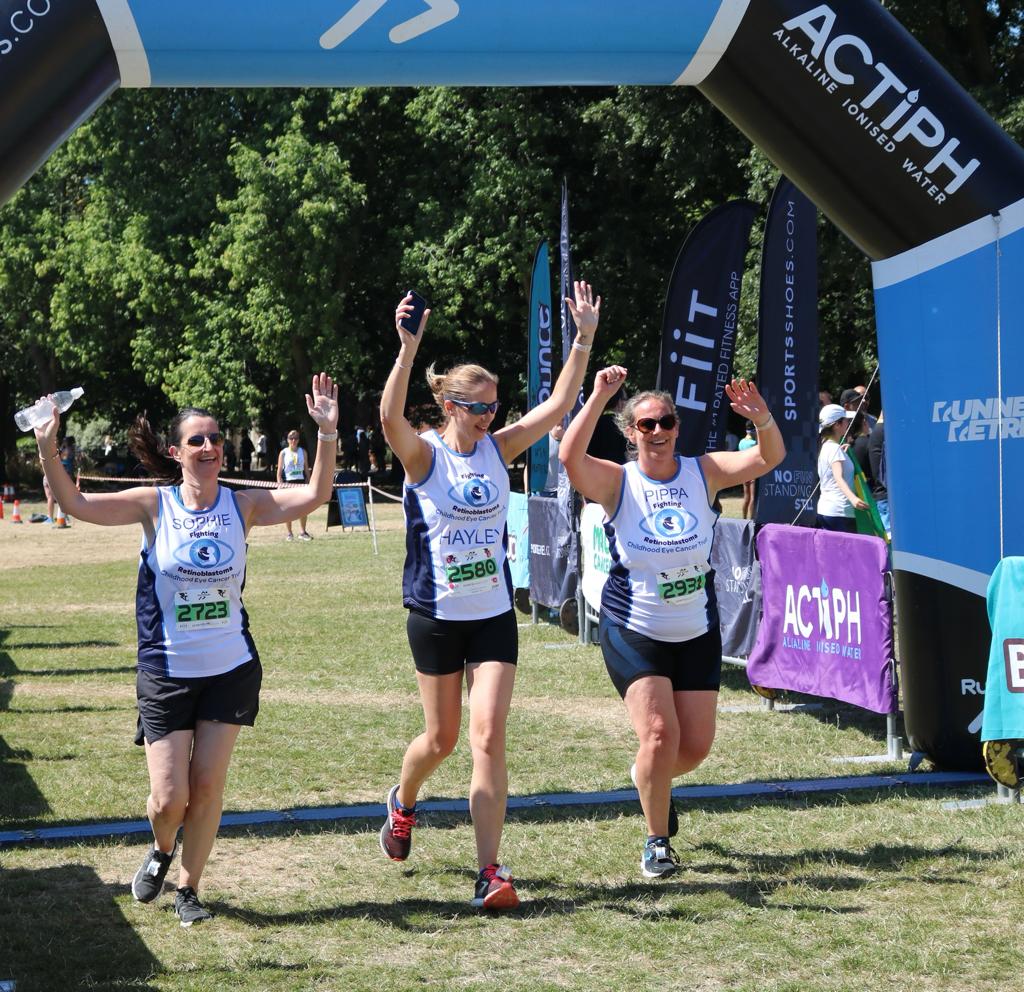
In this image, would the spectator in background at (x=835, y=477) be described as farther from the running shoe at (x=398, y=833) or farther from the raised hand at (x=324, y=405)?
the raised hand at (x=324, y=405)

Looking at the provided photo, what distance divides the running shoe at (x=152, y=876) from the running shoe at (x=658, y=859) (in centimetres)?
191

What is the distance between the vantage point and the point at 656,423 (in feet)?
19.3

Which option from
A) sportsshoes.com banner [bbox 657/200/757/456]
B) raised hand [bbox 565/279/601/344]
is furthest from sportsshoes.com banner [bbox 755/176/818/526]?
raised hand [bbox 565/279/601/344]

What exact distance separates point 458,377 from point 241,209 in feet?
111

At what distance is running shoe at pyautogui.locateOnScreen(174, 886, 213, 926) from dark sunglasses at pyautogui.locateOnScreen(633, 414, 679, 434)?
254cm

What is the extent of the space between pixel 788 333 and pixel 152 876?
7.78m

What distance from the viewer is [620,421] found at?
20.2 feet

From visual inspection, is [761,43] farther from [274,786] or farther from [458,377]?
[274,786]

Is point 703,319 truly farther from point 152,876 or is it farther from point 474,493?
point 152,876

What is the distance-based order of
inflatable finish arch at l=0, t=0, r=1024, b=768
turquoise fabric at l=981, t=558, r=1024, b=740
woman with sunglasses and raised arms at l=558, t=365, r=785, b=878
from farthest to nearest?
1. inflatable finish arch at l=0, t=0, r=1024, b=768
2. turquoise fabric at l=981, t=558, r=1024, b=740
3. woman with sunglasses and raised arms at l=558, t=365, r=785, b=878

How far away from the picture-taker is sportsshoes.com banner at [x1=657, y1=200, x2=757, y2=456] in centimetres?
1137

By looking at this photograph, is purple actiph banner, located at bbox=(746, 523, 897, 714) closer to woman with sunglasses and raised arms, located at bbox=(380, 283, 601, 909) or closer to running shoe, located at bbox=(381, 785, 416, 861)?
woman with sunglasses and raised arms, located at bbox=(380, 283, 601, 909)

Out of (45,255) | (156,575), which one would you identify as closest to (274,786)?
(156,575)

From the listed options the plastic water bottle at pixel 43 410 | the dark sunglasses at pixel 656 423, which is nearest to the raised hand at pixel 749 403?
the dark sunglasses at pixel 656 423
